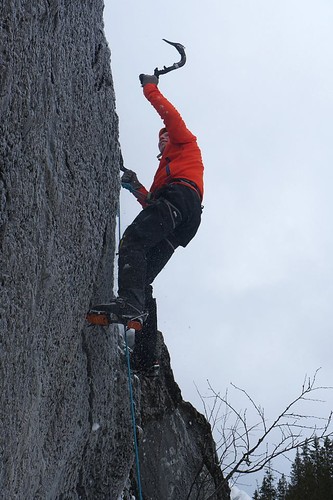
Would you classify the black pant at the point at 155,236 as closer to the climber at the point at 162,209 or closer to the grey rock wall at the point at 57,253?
the climber at the point at 162,209

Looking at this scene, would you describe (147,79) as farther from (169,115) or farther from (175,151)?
(175,151)

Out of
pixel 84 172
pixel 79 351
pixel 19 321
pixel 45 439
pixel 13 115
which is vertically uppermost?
pixel 84 172

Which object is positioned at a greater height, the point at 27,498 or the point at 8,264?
the point at 8,264

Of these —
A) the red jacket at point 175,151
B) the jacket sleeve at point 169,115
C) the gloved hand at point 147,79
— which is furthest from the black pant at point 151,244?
the gloved hand at point 147,79

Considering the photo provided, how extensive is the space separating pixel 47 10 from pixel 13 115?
0.87 metres

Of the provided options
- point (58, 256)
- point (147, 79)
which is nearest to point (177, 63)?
point (147, 79)

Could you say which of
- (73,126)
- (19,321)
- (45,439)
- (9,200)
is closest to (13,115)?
(9,200)

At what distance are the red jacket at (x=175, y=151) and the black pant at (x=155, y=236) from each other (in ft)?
0.62

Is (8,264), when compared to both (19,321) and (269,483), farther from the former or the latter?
(269,483)

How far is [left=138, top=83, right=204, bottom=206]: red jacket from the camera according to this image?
532 centimetres

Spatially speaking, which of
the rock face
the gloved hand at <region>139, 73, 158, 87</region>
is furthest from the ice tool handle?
the rock face

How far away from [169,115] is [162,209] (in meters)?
1.04

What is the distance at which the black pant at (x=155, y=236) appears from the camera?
4.67m

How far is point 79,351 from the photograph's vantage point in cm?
425
